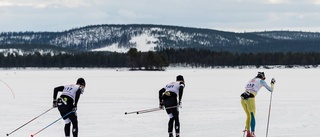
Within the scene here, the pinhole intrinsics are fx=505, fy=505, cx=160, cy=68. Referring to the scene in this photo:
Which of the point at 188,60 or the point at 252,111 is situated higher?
the point at 252,111

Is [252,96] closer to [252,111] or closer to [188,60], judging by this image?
[252,111]

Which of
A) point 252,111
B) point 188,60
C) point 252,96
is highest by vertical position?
point 252,96

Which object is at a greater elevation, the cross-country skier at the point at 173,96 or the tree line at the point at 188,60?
the cross-country skier at the point at 173,96

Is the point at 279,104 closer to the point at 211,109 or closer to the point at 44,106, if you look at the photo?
the point at 211,109

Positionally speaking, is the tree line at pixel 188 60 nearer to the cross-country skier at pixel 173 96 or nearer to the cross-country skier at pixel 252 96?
the cross-country skier at pixel 252 96

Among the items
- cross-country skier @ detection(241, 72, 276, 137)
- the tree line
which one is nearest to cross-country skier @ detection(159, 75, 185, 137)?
cross-country skier @ detection(241, 72, 276, 137)

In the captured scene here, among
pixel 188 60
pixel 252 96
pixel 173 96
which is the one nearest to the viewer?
pixel 173 96

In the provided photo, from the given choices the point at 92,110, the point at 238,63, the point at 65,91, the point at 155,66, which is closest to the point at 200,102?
the point at 92,110

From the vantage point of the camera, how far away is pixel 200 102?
20.3m

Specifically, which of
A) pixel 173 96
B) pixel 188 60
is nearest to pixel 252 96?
pixel 173 96

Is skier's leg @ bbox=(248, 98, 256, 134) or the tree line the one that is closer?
skier's leg @ bbox=(248, 98, 256, 134)

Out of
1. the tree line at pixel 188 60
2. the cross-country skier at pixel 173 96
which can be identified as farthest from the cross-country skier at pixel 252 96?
the tree line at pixel 188 60

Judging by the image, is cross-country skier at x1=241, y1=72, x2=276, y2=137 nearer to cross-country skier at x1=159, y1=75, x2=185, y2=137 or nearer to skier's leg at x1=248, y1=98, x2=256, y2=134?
skier's leg at x1=248, y1=98, x2=256, y2=134

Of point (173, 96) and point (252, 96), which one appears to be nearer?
point (173, 96)
